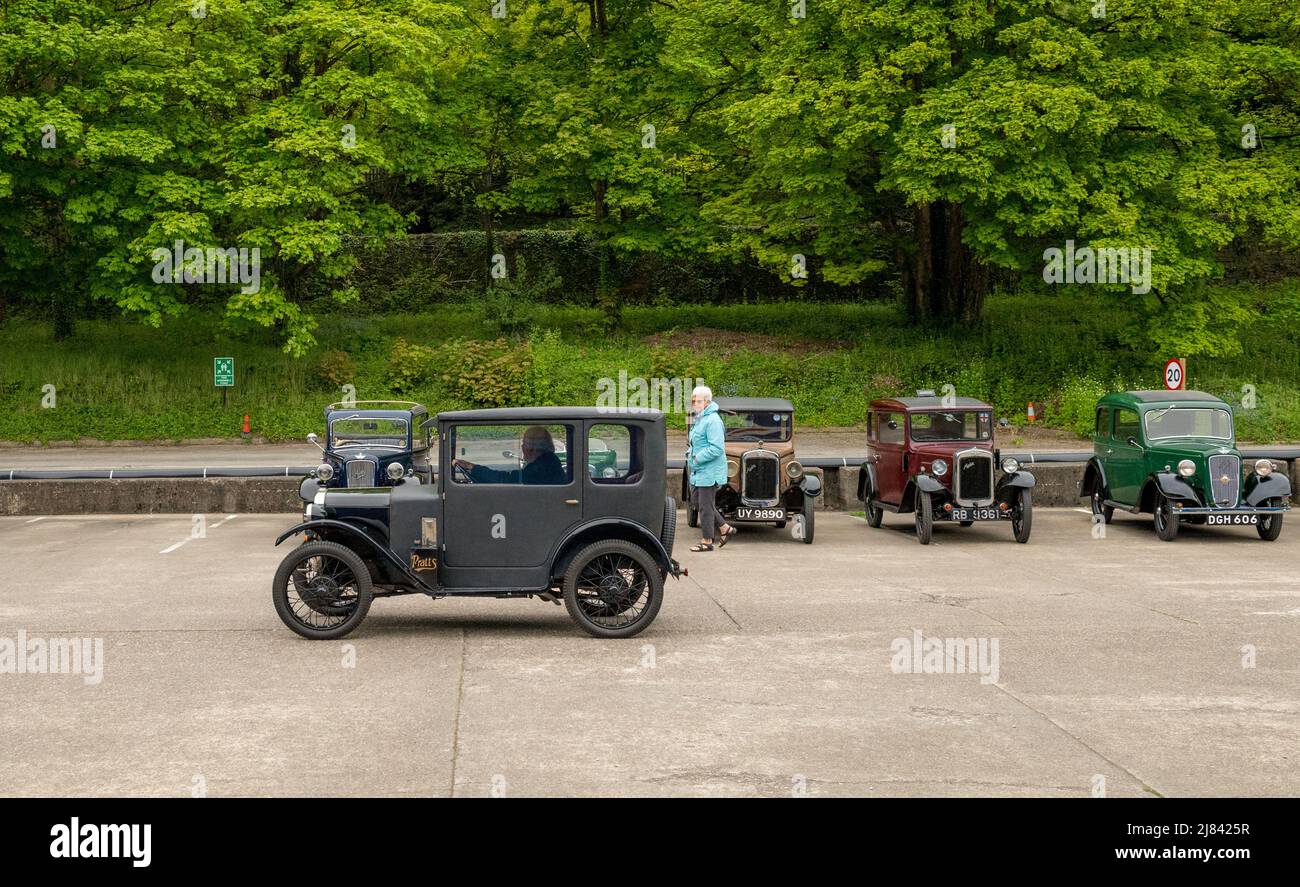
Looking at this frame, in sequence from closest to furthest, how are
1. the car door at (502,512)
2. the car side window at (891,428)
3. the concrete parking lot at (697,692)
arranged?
1. the concrete parking lot at (697,692)
2. the car door at (502,512)
3. the car side window at (891,428)

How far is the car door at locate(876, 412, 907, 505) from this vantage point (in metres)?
18.6

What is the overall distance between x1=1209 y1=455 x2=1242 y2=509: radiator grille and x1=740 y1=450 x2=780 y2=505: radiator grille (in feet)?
18.9

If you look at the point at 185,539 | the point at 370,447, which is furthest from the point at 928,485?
the point at 185,539

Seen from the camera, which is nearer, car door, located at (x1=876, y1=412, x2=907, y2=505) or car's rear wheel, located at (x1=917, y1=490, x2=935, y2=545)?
car's rear wheel, located at (x1=917, y1=490, x2=935, y2=545)

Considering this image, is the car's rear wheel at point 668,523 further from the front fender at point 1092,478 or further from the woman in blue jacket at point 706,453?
the front fender at point 1092,478

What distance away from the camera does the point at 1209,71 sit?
3195 centimetres

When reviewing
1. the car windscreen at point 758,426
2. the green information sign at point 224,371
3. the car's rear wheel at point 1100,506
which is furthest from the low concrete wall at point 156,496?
the green information sign at point 224,371

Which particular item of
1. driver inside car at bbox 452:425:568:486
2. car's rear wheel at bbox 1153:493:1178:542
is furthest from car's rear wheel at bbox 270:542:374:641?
car's rear wheel at bbox 1153:493:1178:542

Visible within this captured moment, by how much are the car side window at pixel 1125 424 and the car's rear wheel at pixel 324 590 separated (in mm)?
12415

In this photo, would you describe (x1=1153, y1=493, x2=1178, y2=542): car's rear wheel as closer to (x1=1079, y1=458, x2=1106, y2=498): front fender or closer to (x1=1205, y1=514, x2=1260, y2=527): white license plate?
(x1=1205, y1=514, x2=1260, y2=527): white license plate

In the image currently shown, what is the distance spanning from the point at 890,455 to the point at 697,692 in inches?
425

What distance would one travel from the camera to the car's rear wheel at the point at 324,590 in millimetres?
10484

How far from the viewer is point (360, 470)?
1911 cm

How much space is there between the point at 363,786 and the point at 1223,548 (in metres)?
13.4
